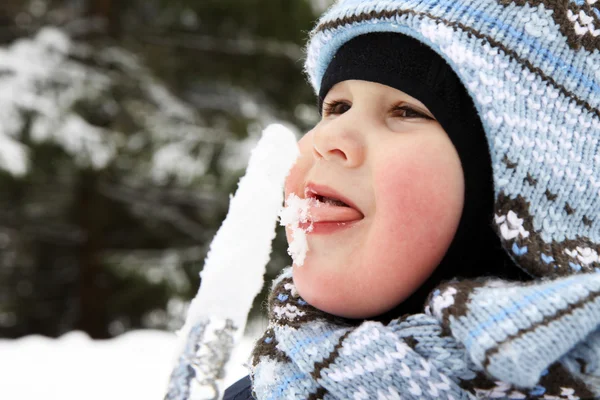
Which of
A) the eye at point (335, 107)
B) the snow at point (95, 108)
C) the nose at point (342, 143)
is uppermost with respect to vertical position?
the snow at point (95, 108)

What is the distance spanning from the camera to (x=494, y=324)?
0.74 meters

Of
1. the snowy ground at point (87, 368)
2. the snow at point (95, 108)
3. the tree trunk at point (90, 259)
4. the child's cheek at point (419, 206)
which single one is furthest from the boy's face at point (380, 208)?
the tree trunk at point (90, 259)

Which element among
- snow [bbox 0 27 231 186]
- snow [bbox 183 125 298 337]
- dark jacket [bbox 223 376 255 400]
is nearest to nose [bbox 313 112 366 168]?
snow [bbox 183 125 298 337]

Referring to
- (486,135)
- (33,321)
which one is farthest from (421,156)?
(33,321)

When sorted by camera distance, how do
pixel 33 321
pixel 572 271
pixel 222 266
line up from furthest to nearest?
pixel 33 321 < pixel 572 271 < pixel 222 266

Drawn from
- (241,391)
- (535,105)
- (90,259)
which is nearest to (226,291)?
(535,105)

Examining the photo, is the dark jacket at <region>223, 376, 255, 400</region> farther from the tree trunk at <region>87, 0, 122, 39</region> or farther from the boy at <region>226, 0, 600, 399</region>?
the tree trunk at <region>87, 0, 122, 39</region>

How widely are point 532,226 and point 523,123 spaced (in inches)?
6.1

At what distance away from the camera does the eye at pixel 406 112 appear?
98cm

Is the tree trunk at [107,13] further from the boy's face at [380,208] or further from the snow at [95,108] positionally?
the boy's face at [380,208]

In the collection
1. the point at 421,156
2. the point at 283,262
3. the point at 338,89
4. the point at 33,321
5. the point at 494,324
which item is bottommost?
the point at 33,321

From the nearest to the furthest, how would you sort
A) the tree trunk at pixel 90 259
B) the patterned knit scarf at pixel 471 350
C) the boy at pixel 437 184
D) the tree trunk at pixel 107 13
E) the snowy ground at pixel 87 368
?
the patterned knit scarf at pixel 471 350 → the boy at pixel 437 184 → the snowy ground at pixel 87 368 → the tree trunk at pixel 107 13 → the tree trunk at pixel 90 259

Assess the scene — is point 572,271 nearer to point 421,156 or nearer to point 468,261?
point 468,261

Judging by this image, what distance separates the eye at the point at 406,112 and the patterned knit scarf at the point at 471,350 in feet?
0.93
